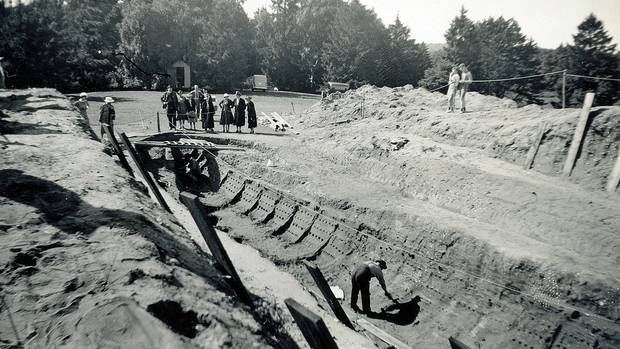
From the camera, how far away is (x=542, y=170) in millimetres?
8617

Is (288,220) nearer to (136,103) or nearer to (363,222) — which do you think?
(363,222)

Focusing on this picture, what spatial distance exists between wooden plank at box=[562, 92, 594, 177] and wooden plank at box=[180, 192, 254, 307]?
7.90 meters

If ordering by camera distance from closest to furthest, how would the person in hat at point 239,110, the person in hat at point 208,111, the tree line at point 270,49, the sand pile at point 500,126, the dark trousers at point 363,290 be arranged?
the dark trousers at point 363,290 → the sand pile at point 500,126 → the person in hat at point 239,110 → the person in hat at point 208,111 → the tree line at point 270,49

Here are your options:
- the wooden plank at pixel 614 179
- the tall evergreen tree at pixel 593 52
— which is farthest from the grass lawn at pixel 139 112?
the tall evergreen tree at pixel 593 52

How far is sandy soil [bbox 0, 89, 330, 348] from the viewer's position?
221 cm

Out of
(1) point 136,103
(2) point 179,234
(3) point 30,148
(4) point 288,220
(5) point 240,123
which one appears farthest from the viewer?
(1) point 136,103

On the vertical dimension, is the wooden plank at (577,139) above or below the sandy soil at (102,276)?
above

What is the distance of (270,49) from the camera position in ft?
150

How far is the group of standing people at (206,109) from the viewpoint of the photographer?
51.1 ft

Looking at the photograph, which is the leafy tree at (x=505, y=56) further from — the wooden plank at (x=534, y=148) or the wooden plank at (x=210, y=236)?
the wooden plank at (x=210, y=236)

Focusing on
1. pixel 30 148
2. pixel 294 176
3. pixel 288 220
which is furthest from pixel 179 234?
pixel 294 176

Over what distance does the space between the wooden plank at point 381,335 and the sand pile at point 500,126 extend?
217 inches

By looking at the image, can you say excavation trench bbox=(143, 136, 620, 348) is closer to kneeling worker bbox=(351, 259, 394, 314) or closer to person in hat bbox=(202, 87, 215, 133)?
kneeling worker bbox=(351, 259, 394, 314)

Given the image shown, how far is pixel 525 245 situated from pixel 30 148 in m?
8.27
